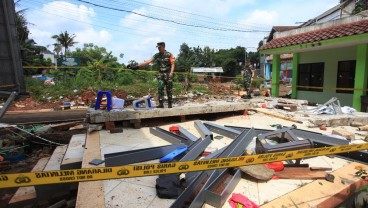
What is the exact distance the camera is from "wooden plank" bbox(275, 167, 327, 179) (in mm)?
3240

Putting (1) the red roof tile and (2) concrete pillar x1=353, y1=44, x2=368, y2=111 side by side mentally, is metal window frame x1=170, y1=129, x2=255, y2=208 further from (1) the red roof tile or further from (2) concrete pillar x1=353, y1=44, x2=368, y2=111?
(2) concrete pillar x1=353, y1=44, x2=368, y2=111

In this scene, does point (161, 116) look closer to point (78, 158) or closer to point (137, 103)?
point (137, 103)

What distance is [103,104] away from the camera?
6258mm

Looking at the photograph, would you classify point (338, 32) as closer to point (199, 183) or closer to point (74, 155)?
point (199, 183)

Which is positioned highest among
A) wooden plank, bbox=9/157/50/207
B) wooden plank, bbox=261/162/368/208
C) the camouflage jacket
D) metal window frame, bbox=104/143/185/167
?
the camouflage jacket

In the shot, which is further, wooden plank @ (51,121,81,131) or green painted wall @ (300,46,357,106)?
green painted wall @ (300,46,357,106)

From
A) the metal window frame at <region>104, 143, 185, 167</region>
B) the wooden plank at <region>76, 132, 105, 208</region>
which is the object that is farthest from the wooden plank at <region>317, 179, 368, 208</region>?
the wooden plank at <region>76, 132, 105, 208</region>

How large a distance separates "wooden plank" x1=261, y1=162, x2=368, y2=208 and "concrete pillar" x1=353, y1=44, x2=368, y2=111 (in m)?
7.48

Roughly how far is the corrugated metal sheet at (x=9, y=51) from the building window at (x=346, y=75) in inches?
569

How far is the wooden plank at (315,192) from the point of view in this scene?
269cm

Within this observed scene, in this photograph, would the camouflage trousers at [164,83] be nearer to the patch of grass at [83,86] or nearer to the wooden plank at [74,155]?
the wooden plank at [74,155]

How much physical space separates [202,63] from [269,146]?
163 feet

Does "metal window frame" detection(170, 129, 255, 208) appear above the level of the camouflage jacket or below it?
below

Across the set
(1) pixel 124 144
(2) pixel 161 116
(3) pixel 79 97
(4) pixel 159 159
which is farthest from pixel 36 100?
(4) pixel 159 159
